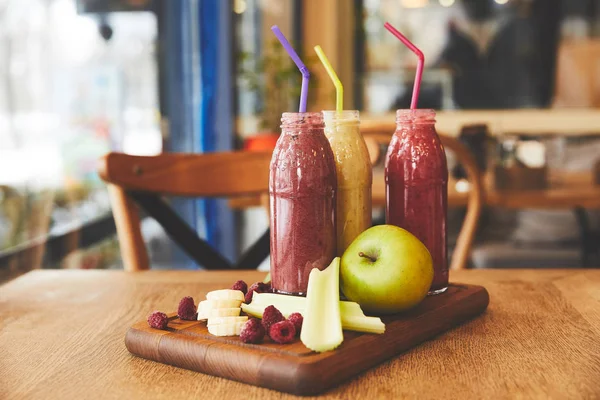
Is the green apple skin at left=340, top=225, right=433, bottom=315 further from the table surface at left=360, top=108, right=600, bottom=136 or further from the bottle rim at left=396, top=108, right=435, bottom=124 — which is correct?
the table surface at left=360, top=108, right=600, bottom=136

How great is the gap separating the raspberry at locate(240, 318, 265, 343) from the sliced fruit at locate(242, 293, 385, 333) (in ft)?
0.22

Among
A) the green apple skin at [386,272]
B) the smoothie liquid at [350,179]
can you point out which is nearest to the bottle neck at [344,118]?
the smoothie liquid at [350,179]

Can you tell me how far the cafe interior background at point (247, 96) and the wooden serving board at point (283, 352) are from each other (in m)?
0.98

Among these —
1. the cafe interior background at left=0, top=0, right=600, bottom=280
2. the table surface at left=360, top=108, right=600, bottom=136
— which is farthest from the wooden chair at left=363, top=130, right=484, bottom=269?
the table surface at left=360, top=108, right=600, bottom=136

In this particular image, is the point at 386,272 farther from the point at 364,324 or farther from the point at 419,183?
the point at 419,183

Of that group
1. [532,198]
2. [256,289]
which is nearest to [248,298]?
[256,289]

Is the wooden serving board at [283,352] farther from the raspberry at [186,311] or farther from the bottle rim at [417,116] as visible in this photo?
the bottle rim at [417,116]

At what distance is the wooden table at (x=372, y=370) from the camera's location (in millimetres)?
690

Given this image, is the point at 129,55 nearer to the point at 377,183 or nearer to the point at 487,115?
the point at 377,183

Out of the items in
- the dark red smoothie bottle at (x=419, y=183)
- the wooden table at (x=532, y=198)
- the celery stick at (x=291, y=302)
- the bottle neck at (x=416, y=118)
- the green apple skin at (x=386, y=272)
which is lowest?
the wooden table at (x=532, y=198)

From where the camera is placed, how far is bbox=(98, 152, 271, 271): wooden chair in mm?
1470

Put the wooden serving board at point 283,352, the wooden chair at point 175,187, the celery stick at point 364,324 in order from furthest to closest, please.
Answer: the wooden chair at point 175,187 → the celery stick at point 364,324 → the wooden serving board at point 283,352

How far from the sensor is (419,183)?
0.98 metres

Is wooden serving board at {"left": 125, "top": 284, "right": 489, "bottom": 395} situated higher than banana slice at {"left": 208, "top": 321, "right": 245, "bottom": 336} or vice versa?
banana slice at {"left": 208, "top": 321, "right": 245, "bottom": 336}
